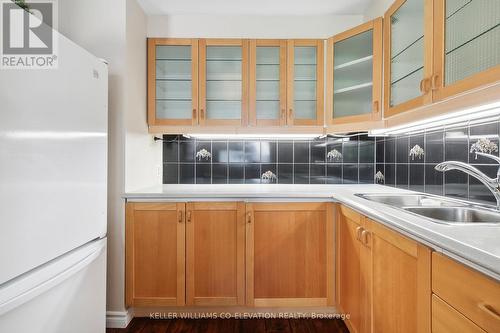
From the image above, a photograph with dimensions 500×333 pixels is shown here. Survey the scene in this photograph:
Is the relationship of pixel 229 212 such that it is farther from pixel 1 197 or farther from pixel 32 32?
pixel 32 32

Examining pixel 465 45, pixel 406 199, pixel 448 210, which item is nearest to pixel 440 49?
pixel 465 45

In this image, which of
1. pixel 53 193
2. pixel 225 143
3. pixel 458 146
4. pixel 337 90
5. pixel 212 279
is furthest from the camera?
pixel 225 143

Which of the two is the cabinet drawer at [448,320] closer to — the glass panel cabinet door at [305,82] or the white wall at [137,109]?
the glass panel cabinet door at [305,82]

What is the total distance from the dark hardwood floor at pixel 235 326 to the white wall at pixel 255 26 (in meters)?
2.22

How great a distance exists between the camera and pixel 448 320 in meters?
0.87

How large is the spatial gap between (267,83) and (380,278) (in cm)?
163

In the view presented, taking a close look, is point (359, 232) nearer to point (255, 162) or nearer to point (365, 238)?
point (365, 238)

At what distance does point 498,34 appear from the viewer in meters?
1.07

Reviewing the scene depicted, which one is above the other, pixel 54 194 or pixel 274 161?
pixel 274 161

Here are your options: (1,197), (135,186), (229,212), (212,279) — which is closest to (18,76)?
(1,197)

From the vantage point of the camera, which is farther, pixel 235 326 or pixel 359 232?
pixel 235 326

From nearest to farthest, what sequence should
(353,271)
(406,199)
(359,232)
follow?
1. (359,232)
2. (353,271)
3. (406,199)

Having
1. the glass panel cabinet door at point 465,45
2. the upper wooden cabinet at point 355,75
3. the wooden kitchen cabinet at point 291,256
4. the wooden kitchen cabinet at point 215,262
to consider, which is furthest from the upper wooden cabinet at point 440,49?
the wooden kitchen cabinet at point 215,262

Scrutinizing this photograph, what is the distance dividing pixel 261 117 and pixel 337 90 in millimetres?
626
